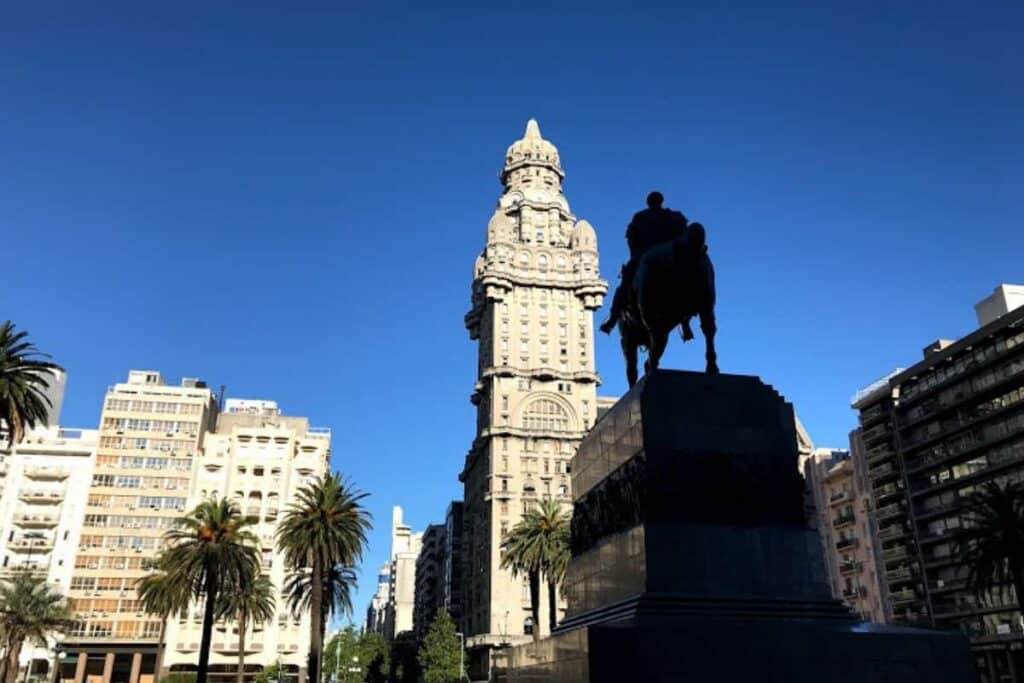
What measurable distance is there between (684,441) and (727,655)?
4.33 meters

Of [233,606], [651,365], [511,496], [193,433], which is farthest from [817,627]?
[193,433]

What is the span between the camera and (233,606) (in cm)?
6819

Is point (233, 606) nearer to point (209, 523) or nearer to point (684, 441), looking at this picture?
point (209, 523)

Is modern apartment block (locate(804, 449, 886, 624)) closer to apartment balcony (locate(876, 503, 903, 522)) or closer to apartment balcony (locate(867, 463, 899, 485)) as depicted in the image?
apartment balcony (locate(876, 503, 903, 522))

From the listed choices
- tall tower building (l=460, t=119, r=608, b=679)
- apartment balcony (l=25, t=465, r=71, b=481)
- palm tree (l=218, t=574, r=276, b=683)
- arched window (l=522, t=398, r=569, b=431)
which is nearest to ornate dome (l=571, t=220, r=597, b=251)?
tall tower building (l=460, t=119, r=608, b=679)

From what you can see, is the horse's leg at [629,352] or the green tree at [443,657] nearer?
the horse's leg at [629,352]

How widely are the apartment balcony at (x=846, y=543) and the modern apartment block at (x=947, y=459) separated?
8235mm

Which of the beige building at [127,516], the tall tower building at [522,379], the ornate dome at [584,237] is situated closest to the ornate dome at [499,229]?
the tall tower building at [522,379]

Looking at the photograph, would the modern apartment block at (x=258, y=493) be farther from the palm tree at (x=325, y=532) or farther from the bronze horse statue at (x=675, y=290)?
the bronze horse statue at (x=675, y=290)

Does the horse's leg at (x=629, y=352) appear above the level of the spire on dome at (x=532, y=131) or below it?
below

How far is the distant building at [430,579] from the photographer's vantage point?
144 meters

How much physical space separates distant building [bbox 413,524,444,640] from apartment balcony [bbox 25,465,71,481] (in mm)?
63760

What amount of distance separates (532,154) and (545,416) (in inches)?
1813

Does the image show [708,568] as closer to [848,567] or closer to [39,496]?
[848,567]
